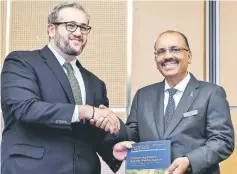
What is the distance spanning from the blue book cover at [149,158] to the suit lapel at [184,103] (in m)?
0.08

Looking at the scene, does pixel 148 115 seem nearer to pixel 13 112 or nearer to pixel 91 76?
pixel 91 76

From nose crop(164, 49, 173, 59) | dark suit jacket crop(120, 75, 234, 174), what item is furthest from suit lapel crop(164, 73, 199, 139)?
nose crop(164, 49, 173, 59)

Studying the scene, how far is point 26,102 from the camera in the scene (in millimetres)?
2033

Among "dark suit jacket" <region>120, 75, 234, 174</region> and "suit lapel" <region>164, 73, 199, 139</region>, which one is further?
"suit lapel" <region>164, 73, 199, 139</region>

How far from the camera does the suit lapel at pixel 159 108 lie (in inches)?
85.2

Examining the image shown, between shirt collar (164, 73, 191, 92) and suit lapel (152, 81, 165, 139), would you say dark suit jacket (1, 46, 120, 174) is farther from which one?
shirt collar (164, 73, 191, 92)

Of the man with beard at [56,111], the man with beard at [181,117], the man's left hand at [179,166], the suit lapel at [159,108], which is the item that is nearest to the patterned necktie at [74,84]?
the man with beard at [56,111]

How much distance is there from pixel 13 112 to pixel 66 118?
0.26 m

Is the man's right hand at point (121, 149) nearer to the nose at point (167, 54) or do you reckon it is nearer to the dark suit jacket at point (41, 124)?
the dark suit jacket at point (41, 124)

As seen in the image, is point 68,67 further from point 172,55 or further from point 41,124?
point 172,55

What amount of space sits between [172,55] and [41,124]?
28.4 inches

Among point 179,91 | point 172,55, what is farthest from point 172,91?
point 172,55

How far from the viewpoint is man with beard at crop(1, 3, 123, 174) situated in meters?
2.04

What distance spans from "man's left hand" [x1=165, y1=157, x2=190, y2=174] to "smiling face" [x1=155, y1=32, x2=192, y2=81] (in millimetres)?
460
